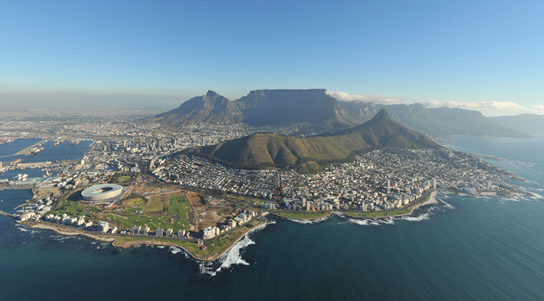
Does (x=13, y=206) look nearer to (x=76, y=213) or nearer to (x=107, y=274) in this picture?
(x=76, y=213)

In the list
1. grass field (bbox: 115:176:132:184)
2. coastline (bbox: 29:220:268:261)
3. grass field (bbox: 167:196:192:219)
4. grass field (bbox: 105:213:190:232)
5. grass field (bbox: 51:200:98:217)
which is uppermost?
grass field (bbox: 115:176:132:184)

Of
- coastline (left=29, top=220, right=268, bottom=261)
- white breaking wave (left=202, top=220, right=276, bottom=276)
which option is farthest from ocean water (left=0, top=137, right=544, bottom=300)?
coastline (left=29, top=220, right=268, bottom=261)

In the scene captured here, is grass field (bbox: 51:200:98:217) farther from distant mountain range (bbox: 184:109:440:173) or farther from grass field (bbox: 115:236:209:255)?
distant mountain range (bbox: 184:109:440:173)

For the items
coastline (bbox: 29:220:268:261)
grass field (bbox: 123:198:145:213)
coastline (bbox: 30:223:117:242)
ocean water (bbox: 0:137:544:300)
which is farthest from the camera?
grass field (bbox: 123:198:145:213)

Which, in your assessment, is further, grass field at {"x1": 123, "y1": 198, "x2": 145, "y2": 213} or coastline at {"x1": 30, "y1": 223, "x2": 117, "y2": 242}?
grass field at {"x1": 123, "y1": 198, "x2": 145, "y2": 213}

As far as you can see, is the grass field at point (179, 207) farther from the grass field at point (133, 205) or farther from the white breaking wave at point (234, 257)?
the white breaking wave at point (234, 257)

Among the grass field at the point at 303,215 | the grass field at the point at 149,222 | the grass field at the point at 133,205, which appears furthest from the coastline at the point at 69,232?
the grass field at the point at 303,215

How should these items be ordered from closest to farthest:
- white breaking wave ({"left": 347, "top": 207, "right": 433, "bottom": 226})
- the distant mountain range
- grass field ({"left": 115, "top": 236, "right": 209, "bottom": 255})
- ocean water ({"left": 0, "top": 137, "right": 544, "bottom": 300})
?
ocean water ({"left": 0, "top": 137, "right": 544, "bottom": 300}) < grass field ({"left": 115, "top": 236, "right": 209, "bottom": 255}) < white breaking wave ({"left": 347, "top": 207, "right": 433, "bottom": 226}) < the distant mountain range
